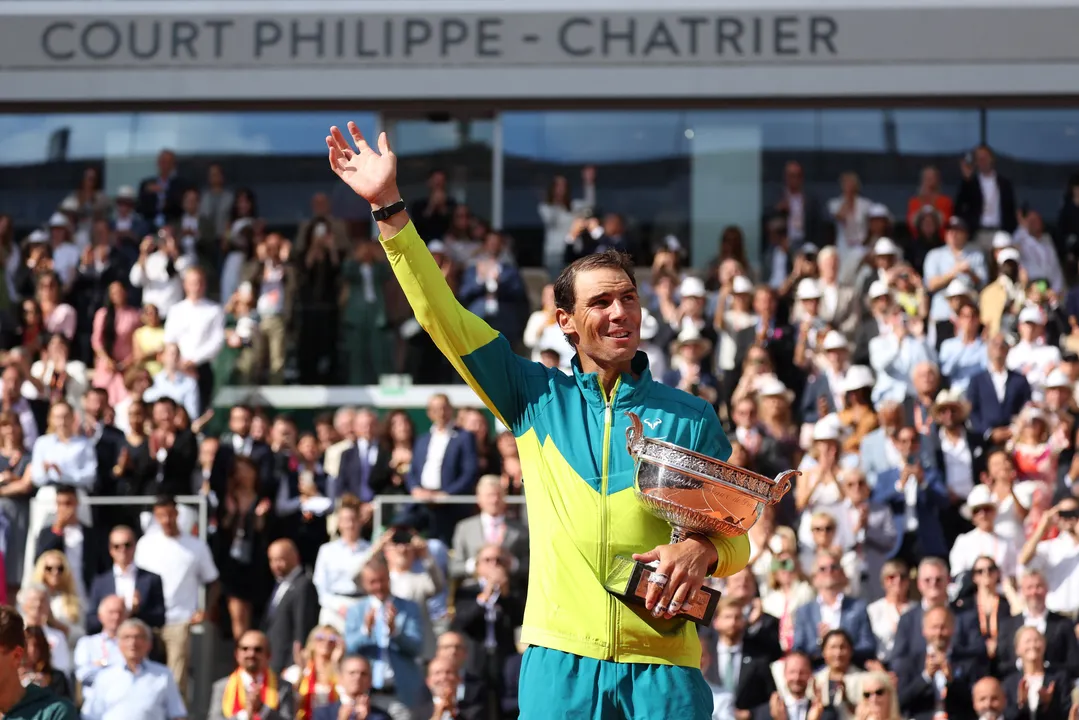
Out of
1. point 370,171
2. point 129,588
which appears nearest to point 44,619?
point 129,588

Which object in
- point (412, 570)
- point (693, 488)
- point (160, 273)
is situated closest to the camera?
point (693, 488)

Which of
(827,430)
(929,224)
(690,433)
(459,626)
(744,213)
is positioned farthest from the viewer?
(744,213)

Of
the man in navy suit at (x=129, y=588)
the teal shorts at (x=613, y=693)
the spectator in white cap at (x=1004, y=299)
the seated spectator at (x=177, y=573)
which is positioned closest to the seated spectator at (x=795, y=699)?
the seated spectator at (x=177, y=573)

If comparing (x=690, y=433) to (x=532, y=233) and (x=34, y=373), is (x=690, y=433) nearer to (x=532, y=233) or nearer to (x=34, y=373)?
(x=34, y=373)

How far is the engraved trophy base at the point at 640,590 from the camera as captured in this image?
423cm

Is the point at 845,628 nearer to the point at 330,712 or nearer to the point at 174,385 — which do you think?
the point at 330,712

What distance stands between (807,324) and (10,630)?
9989mm

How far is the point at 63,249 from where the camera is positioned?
57.3 ft

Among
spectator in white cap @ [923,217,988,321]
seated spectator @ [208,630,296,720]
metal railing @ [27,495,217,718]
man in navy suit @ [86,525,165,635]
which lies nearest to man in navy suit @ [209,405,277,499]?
metal railing @ [27,495,217,718]

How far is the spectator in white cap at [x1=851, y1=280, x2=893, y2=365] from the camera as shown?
14.5 m

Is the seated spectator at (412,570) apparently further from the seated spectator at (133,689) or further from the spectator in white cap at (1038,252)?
the spectator in white cap at (1038,252)

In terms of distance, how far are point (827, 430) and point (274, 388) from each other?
556 centimetres

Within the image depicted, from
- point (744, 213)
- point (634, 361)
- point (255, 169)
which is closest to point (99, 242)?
point (255, 169)

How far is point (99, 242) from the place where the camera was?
57.4 ft
